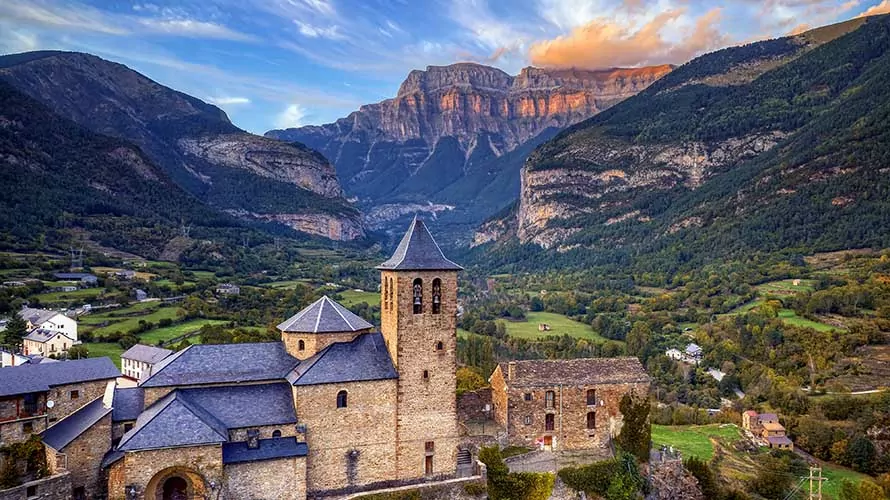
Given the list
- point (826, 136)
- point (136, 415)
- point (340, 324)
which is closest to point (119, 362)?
point (136, 415)

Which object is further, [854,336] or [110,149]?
[110,149]

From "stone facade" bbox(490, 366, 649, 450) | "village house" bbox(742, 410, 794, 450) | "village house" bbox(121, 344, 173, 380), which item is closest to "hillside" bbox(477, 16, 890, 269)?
"village house" bbox(742, 410, 794, 450)

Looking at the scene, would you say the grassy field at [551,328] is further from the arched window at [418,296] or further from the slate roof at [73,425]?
the slate roof at [73,425]

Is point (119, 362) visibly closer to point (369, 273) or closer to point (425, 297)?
point (425, 297)

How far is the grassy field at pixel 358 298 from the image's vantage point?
293 feet

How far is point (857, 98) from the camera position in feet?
406

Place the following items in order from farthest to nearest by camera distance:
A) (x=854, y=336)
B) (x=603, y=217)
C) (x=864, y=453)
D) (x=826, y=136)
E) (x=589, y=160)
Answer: (x=589, y=160) < (x=603, y=217) < (x=826, y=136) < (x=854, y=336) < (x=864, y=453)

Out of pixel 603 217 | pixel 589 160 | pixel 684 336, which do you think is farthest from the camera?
pixel 589 160

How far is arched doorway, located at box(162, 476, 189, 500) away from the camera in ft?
Result: 85.8

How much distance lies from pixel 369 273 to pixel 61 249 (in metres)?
56.5

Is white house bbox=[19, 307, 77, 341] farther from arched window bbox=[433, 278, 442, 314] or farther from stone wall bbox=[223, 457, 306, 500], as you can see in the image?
arched window bbox=[433, 278, 442, 314]

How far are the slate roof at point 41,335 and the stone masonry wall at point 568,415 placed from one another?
4266 centimetres

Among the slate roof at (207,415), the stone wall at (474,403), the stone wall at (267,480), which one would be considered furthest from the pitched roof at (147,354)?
the stone wall at (474,403)

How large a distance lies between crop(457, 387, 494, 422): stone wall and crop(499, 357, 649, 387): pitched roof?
2.49m
